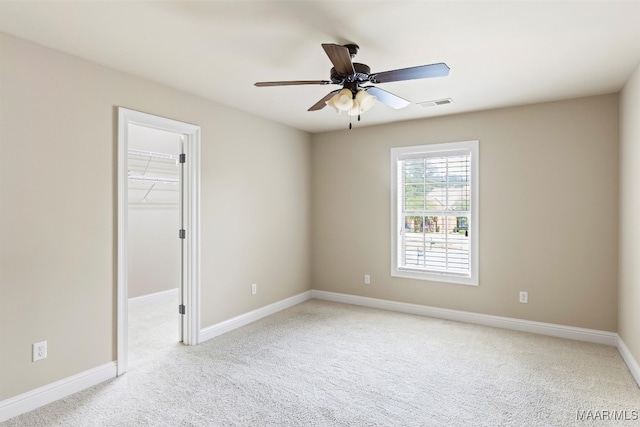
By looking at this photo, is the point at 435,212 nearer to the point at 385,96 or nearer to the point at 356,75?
the point at 385,96

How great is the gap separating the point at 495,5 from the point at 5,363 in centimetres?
377

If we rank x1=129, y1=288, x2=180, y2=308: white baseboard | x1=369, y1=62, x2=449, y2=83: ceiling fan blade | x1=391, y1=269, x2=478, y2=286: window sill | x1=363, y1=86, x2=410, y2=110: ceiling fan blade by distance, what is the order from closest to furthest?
x1=369, y1=62, x2=449, y2=83: ceiling fan blade
x1=363, y1=86, x2=410, y2=110: ceiling fan blade
x1=391, y1=269, x2=478, y2=286: window sill
x1=129, y1=288, x2=180, y2=308: white baseboard

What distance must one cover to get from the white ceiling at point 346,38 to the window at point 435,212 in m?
1.18

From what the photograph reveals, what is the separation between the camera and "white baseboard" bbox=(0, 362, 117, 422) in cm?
239

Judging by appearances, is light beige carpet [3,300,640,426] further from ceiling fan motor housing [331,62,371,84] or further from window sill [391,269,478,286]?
ceiling fan motor housing [331,62,371,84]

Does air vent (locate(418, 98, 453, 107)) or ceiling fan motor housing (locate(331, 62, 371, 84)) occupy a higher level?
air vent (locate(418, 98, 453, 107))

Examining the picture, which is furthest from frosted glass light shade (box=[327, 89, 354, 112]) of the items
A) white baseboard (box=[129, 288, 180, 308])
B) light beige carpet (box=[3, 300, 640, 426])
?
white baseboard (box=[129, 288, 180, 308])

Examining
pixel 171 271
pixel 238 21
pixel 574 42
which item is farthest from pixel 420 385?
pixel 171 271

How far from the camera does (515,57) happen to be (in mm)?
2758

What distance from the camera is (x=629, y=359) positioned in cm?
311

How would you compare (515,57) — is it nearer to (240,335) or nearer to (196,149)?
(196,149)

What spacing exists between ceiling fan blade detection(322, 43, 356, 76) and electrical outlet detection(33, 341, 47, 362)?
276 centimetres

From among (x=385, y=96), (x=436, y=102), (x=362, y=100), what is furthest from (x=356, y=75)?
(x=436, y=102)

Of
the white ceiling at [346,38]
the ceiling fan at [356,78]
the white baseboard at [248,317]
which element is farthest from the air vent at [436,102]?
the white baseboard at [248,317]
